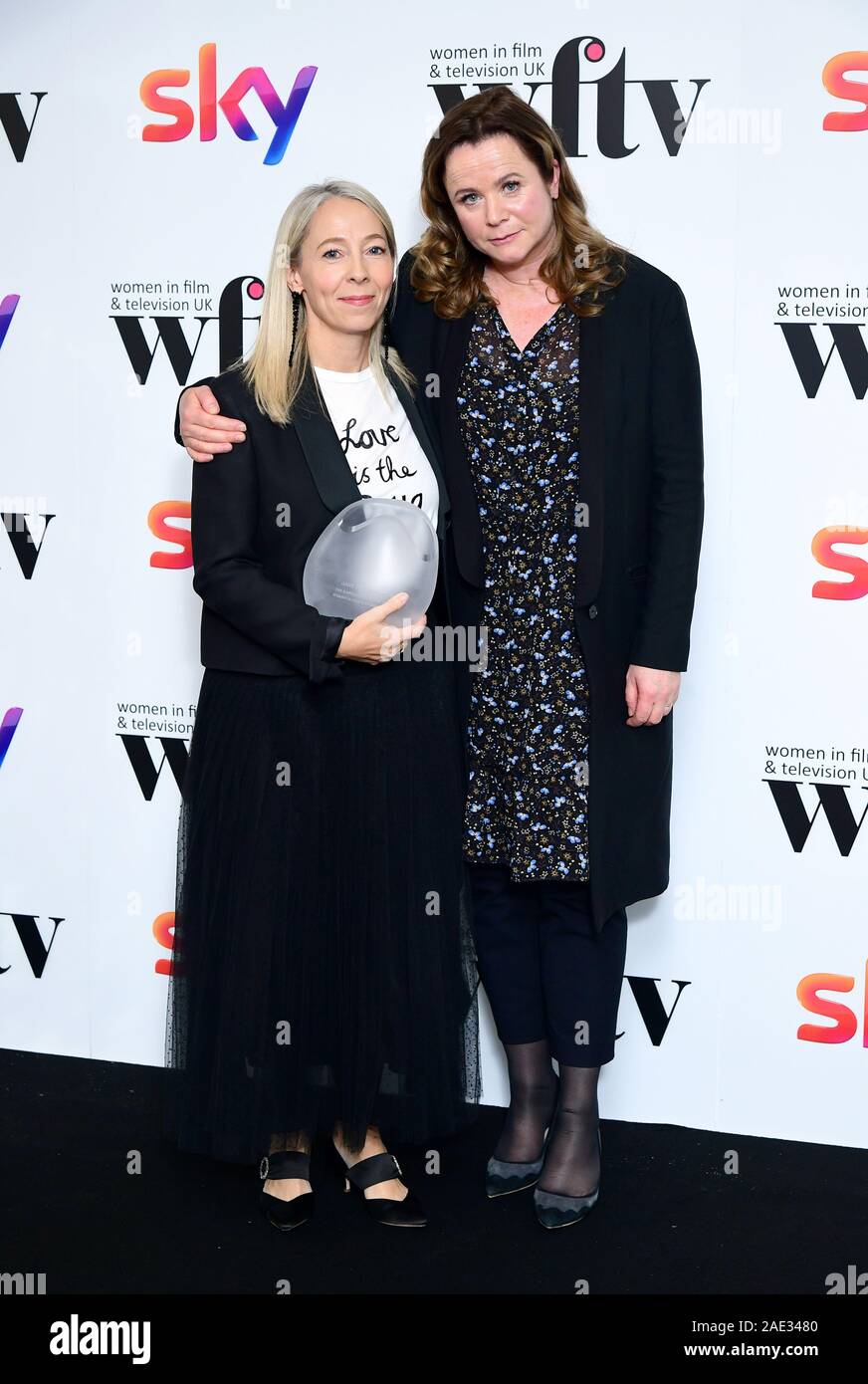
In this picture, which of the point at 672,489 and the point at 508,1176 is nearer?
the point at 672,489

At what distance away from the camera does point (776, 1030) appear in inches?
100.0

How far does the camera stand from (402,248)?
2469 millimetres

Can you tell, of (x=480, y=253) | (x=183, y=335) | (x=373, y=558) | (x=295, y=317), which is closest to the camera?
(x=373, y=558)

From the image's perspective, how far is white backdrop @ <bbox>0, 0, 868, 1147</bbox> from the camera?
2.34 meters

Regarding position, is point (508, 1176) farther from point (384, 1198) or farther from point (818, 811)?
point (818, 811)

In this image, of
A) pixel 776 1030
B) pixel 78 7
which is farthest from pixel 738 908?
pixel 78 7

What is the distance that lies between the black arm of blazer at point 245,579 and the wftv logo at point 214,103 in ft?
2.32

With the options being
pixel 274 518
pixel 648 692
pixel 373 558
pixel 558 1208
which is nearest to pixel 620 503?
pixel 648 692

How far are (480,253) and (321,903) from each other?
40.4 inches

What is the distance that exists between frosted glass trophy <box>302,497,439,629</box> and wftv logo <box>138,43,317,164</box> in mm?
889

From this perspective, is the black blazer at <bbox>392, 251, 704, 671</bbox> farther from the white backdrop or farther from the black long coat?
the white backdrop

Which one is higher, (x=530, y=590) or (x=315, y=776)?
(x=530, y=590)

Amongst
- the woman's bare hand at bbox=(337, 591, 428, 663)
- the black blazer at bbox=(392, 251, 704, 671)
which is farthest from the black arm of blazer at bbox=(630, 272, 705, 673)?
the woman's bare hand at bbox=(337, 591, 428, 663)

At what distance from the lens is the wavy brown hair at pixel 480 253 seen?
205 cm
